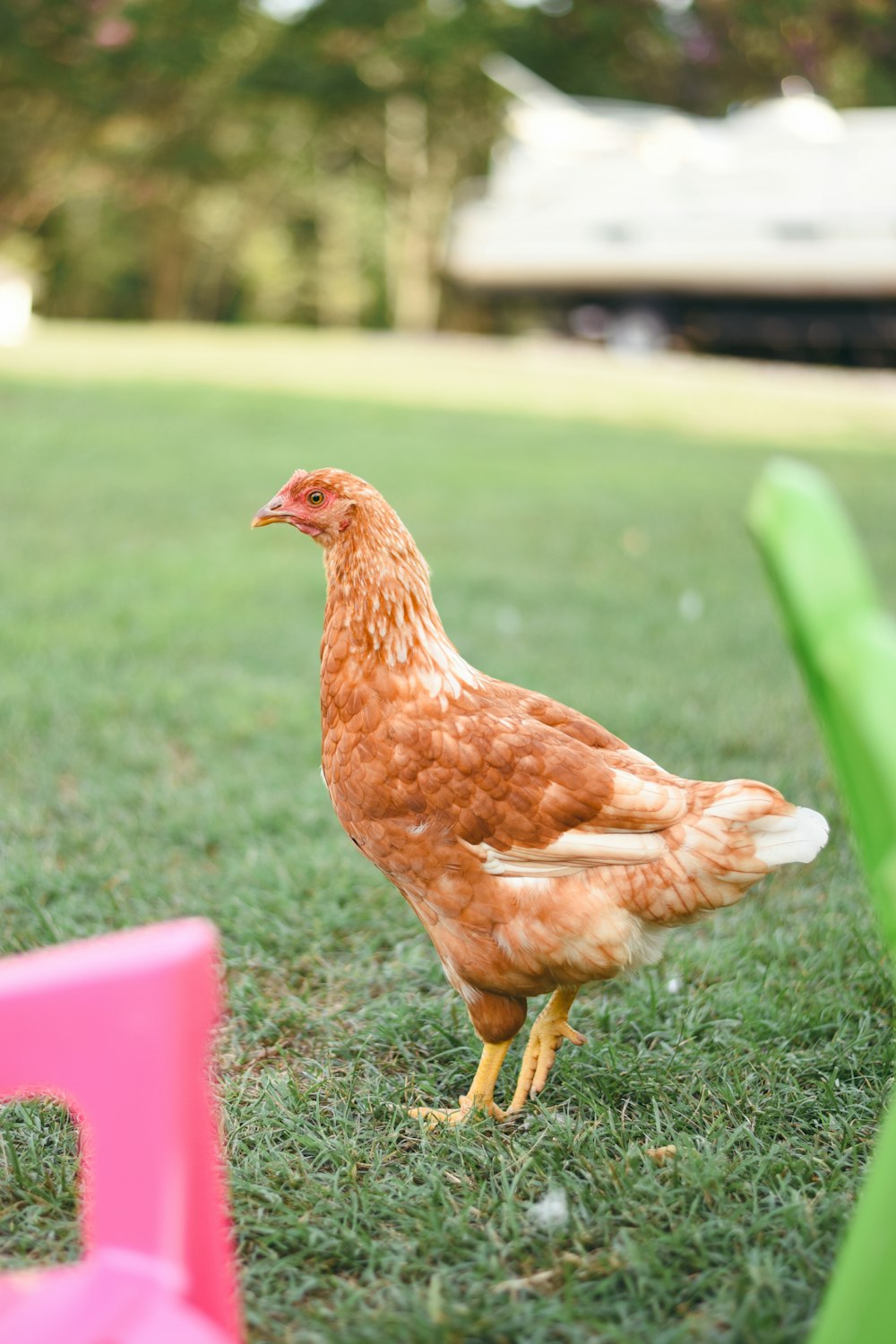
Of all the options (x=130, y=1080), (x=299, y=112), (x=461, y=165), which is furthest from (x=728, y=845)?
(x=299, y=112)

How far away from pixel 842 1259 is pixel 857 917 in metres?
1.67

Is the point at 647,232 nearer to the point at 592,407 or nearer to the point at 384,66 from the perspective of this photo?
the point at 592,407

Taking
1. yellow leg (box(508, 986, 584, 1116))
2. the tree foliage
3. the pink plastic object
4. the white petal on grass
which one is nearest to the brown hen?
yellow leg (box(508, 986, 584, 1116))

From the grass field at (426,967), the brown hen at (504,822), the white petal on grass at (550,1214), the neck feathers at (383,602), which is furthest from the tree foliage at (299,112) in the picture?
the white petal on grass at (550,1214)

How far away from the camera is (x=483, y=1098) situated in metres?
2.10

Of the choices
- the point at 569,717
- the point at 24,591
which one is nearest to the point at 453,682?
the point at 569,717

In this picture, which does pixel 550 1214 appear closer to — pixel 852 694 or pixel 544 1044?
pixel 544 1044

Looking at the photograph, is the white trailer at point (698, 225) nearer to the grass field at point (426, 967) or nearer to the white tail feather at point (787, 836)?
the grass field at point (426, 967)

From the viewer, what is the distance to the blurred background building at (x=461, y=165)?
13961 mm

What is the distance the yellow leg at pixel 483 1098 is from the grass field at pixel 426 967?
34 mm

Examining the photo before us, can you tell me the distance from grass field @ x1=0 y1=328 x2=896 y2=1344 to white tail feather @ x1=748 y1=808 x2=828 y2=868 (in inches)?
19.5

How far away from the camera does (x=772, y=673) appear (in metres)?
4.96

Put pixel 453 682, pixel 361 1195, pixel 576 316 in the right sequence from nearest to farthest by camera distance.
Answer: pixel 361 1195 < pixel 453 682 < pixel 576 316

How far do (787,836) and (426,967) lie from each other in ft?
3.53
